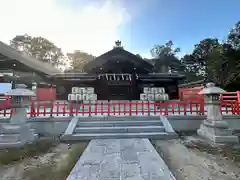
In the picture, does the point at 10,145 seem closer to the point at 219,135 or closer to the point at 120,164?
the point at 120,164

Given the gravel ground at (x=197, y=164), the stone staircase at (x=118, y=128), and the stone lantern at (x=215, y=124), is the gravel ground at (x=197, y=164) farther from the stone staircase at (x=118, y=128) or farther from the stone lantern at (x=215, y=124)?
the stone lantern at (x=215, y=124)

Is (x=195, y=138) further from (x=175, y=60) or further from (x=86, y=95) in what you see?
(x=175, y=60)

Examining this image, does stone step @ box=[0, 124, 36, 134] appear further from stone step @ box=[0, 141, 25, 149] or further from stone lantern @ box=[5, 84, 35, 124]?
stone step @ box=[0, 141, 25, 149]

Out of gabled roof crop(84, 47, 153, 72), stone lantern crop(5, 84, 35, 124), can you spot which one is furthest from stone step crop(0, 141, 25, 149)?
gabled roof crop(84, 47, 153, 72)

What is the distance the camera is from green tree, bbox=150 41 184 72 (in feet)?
113

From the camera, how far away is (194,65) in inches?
1256

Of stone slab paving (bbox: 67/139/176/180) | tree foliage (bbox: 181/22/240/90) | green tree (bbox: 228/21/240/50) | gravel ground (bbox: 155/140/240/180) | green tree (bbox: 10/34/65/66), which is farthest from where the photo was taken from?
green tree (bbox: 10/34/65/66)

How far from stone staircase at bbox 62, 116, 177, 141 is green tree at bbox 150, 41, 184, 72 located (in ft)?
96.6

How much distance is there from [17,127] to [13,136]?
11.8 inches

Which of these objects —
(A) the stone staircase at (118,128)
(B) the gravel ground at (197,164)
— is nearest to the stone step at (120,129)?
(A) the stone staircase at (118,128)

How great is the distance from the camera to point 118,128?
5316 millimetres

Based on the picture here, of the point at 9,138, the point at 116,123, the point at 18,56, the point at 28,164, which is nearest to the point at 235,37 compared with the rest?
the point at 116,123

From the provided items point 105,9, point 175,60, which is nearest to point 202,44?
point 175,60

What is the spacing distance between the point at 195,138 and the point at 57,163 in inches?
191
